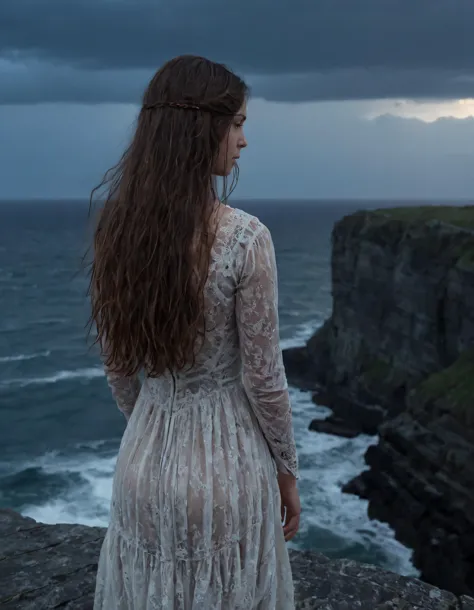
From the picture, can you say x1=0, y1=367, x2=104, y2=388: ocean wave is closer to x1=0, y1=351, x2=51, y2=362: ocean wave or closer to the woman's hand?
x1=0, y1=351, x2=51, y2=362: ocean wave

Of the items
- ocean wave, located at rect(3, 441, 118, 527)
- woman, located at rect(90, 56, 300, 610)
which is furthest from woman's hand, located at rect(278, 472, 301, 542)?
ocean wave, located at rect(3, 441, 118, 527)

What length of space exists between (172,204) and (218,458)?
1.06 metres

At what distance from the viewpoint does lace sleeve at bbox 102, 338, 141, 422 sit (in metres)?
3.46

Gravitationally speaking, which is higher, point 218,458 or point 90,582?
point 218,458

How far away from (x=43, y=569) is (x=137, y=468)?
2.78 m


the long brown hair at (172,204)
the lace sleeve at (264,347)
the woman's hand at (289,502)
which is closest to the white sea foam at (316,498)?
the woman's hand at (289,502)

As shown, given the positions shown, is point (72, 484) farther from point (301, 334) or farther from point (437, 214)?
point (301, 334)

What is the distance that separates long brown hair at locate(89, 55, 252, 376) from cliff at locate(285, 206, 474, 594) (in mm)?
20083

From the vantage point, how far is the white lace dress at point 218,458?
2.85 metres

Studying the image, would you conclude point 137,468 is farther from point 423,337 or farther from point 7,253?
point 7,253

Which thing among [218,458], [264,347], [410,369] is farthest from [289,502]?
[410,369]

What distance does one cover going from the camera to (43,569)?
5.31 meters

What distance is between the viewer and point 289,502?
3.29 metres

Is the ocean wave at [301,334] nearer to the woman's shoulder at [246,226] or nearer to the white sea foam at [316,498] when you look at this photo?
the white sea foam at [316,498]
